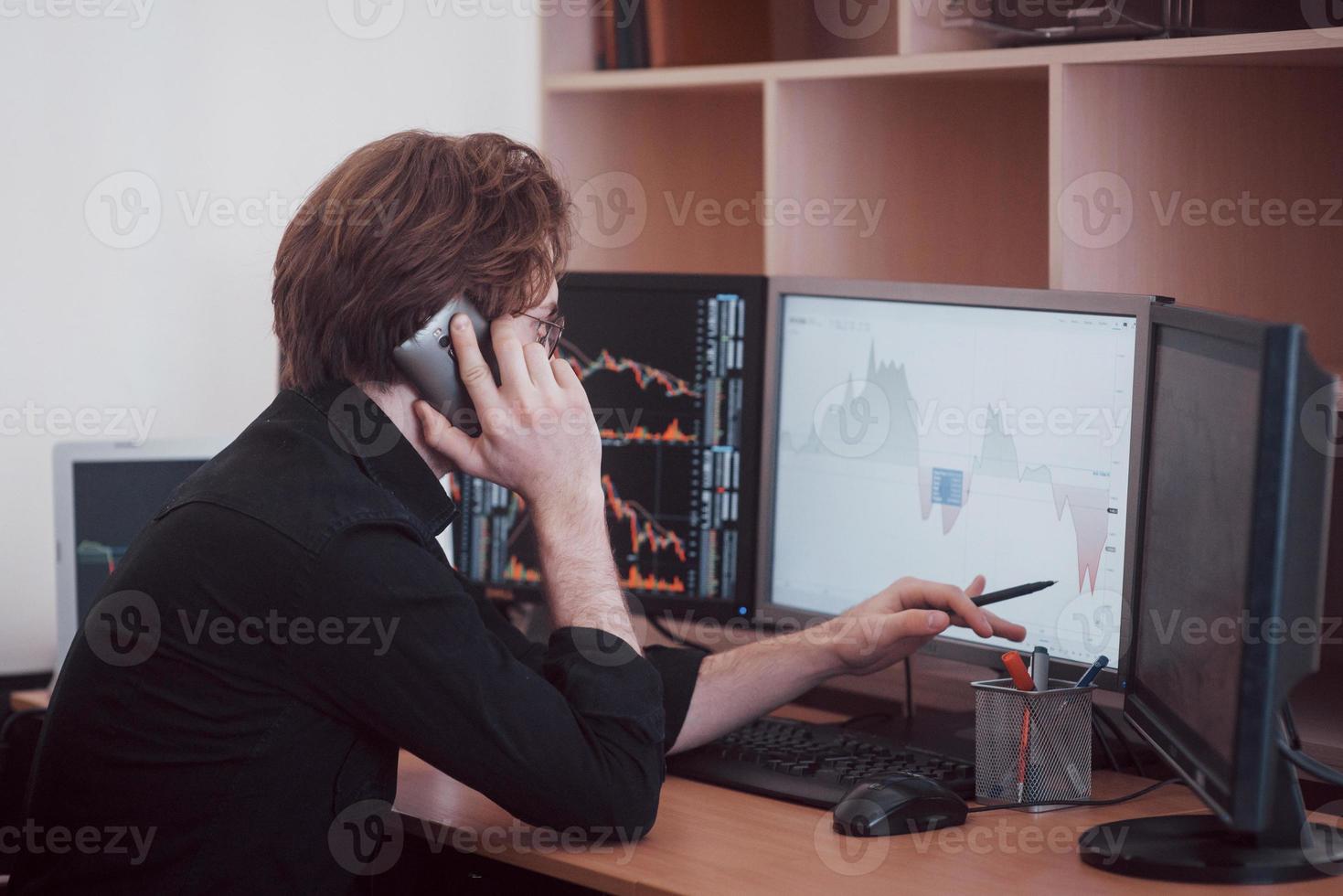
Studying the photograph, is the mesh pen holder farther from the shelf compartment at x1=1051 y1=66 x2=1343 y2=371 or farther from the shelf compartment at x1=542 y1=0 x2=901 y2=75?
the shelf compartment at x1=542 y1=0 x2=901 y2=75

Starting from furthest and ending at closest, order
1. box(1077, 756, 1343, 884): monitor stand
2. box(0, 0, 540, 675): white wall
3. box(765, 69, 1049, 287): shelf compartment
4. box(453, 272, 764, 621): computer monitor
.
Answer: box(0, 0, 540, 675): white wall, box(765, 69, 1049, 287): shelf compartment, box(453, 272, 764, 621): computer monitor, box(1077, 756, 1343, 884): monitor stand

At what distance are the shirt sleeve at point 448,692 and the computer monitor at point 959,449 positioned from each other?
0.47 m

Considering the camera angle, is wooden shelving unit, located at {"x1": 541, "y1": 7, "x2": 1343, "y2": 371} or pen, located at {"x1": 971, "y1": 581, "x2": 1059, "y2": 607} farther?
wooden shelving unit, located at {"x1": 541, "y1": 7, "x2": 1343, "y2": 371}

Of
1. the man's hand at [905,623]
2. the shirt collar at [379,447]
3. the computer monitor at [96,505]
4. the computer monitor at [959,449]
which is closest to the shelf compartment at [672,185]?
the computer monitor at [959,449]

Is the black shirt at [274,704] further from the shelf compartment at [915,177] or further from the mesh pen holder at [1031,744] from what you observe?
the shelf compartment at [915,177]

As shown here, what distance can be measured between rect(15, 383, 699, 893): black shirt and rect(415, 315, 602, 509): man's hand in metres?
0.12

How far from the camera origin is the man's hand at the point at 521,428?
1.28 metres

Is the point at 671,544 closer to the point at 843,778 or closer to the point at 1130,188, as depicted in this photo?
the point at 843,778

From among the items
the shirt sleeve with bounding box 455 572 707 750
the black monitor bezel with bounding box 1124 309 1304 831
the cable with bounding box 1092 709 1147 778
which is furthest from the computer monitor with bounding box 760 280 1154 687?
the black monitor bezel with bounding box 1124 309 1304 831

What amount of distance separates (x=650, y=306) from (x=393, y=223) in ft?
1.81

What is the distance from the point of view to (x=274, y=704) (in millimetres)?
1158

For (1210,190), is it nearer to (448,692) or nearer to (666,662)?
(666,662)

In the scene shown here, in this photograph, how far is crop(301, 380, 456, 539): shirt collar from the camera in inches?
49.2

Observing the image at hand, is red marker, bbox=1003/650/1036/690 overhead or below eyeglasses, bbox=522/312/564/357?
below
